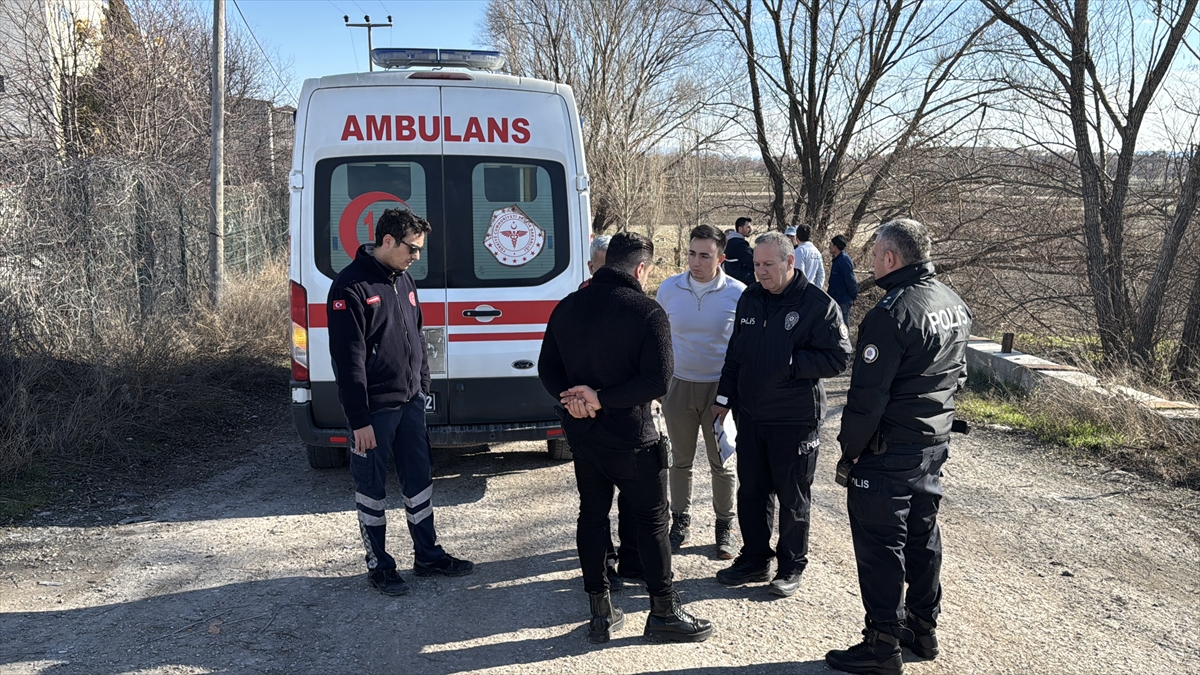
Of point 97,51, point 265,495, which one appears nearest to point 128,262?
point 265,495

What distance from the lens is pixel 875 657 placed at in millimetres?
3512

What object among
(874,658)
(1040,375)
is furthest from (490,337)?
(1040,375)

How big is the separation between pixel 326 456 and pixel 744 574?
3.36 meters

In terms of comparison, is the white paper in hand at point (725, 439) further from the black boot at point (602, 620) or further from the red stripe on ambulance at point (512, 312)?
the red stripe on ambulance at point (512, 312)

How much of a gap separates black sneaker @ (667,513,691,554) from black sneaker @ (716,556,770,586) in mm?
472

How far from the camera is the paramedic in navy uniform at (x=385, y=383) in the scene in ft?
13.6

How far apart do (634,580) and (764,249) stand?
72.2 inches

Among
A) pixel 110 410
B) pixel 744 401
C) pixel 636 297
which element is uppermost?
pixel 636 297

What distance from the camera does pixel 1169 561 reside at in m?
4.77

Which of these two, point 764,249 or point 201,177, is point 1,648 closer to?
point 764,249

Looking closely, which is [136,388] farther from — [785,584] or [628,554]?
[785,584]

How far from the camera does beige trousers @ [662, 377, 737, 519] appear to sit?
4695 millimetres

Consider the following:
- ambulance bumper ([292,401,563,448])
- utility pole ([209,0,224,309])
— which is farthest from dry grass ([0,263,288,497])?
ambulance bumper ([292,401,563,448])

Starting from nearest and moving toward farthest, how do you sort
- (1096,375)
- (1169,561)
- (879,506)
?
(879,506), (1169,561), (1096,375)
